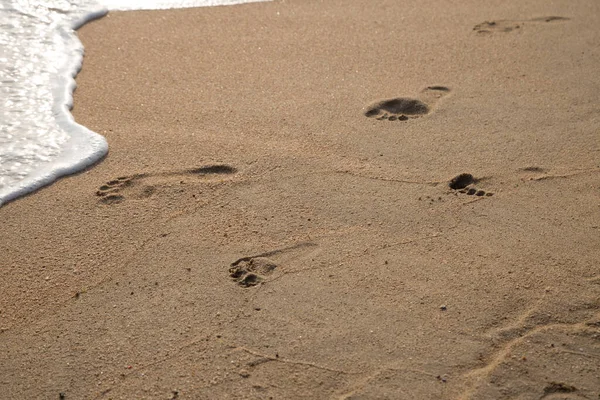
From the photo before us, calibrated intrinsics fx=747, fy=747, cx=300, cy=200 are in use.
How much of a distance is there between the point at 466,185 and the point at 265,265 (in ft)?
3.08

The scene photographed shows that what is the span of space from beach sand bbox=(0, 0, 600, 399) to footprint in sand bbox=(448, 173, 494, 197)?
0.01 meters

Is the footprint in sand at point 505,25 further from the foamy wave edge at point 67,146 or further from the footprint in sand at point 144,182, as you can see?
the foamy wave edge at point 67,146

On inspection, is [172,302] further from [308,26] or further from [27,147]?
[308,26]

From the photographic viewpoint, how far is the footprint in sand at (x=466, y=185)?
116 inches

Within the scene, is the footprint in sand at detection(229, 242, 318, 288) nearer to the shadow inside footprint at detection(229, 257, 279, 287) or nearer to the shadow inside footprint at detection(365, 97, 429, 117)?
the shadow inside footprint at detection(229, 257, 279, 287)

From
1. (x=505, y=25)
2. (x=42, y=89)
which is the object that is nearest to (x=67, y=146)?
(x=42, y=89)

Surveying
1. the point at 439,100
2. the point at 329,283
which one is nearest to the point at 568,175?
the point at 439,100

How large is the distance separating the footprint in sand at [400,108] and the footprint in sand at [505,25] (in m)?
1.01

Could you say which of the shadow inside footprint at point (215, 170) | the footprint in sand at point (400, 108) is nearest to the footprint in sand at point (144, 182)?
the shadow inside footprint at point (215, 170)

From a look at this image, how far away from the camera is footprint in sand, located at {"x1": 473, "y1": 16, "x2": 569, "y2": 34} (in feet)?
14.5

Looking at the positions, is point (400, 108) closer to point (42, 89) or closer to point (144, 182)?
point (144, 182)

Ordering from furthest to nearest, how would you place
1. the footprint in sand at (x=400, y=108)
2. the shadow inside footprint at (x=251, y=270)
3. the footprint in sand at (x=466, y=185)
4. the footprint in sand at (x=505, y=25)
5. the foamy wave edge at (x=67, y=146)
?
the footprint in sand at (x=505, y=25), the footprint in sand at (x=400, y=108), the foamy wave edge at (x=67, y=146), the footprint in sand at (x=466, y=185), the shadow inside footprint at (x=251, y=270)

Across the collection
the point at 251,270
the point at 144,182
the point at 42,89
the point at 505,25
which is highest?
the point at 505,25

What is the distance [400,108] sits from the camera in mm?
3572
